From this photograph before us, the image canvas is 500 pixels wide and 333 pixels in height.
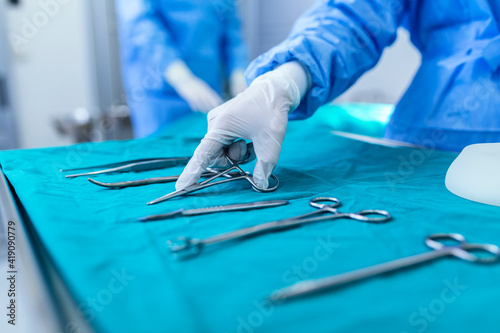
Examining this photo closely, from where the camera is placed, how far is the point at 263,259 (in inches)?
18.2

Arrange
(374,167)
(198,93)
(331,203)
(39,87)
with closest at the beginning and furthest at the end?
(331,203), (374,167), (198,93), (39,87)

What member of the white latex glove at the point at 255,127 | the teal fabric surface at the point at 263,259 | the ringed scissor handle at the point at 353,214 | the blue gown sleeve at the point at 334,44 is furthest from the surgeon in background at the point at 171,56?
the ringed scissor handle at the point at 353,214

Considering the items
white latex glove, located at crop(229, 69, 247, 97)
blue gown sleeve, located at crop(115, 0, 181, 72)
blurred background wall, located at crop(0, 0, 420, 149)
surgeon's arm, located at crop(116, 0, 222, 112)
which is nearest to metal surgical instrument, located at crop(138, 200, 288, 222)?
surgeon's arm, located at crop(116, 0, 222, 112)

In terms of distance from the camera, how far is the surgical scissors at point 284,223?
0.49 metres

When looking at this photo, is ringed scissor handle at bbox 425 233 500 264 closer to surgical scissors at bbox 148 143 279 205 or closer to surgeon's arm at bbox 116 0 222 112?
surgical scissors at bbox 148 143 279 205

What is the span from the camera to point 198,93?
179 cm

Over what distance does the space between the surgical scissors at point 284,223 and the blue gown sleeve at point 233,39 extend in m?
1.71

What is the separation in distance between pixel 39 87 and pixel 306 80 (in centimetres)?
314

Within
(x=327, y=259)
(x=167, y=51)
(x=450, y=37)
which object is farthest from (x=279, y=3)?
(x=327, y=259)

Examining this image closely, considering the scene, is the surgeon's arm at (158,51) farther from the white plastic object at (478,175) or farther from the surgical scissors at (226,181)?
the white plastic object at (478,175)

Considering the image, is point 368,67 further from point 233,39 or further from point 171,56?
point 233,39

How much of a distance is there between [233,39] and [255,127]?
159 cm

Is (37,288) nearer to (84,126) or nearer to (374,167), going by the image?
(374,167)

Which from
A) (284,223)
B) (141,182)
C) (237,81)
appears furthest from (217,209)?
(237,81)
